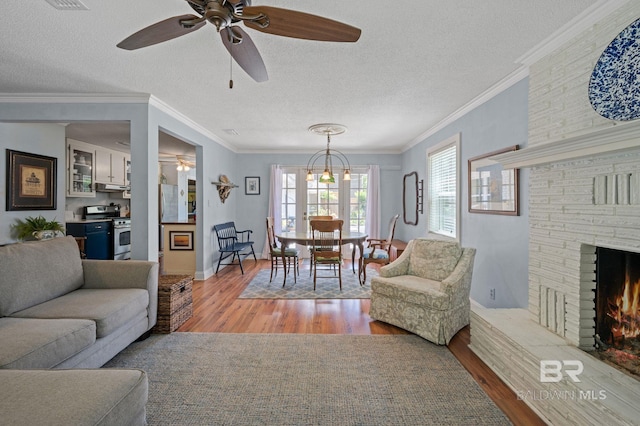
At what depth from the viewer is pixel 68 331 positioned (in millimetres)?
1750

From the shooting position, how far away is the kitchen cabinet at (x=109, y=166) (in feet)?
18.1

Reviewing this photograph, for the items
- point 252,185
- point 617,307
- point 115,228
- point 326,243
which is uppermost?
point 252,185

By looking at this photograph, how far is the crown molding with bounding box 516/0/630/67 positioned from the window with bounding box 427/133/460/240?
152 cm

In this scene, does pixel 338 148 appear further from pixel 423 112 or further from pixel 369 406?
pixel 369 406

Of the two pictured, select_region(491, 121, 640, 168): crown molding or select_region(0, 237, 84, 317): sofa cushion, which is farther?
select_region(0, 237, 84, 317): sofa cushion

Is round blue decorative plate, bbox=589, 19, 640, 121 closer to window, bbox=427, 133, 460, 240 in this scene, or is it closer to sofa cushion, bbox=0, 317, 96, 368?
window, bbox=427, 133, 460, 240

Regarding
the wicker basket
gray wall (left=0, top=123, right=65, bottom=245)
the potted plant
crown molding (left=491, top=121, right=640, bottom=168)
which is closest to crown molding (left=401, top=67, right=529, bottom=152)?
crown molding (left=491, top=121, right=640, bottom=168)

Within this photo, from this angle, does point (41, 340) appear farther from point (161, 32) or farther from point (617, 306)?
point (617, 306)

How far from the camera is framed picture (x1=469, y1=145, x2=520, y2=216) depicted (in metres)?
2.68

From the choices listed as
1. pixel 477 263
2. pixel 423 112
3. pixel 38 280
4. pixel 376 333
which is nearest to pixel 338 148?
pixel 423 112

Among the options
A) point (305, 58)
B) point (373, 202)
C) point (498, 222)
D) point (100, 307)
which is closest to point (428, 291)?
point (498, 222)

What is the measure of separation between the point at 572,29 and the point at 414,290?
87.0 inches

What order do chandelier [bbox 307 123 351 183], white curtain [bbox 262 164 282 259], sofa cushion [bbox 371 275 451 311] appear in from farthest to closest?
white curtain [bbox 262 164 282 259], chandelier [bbox 307 123 351 183], sofa cushion [bbox 371 275 451 311]

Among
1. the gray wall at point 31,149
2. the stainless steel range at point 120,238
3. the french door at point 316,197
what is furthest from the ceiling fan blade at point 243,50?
the stainless steel range at point 120,238
